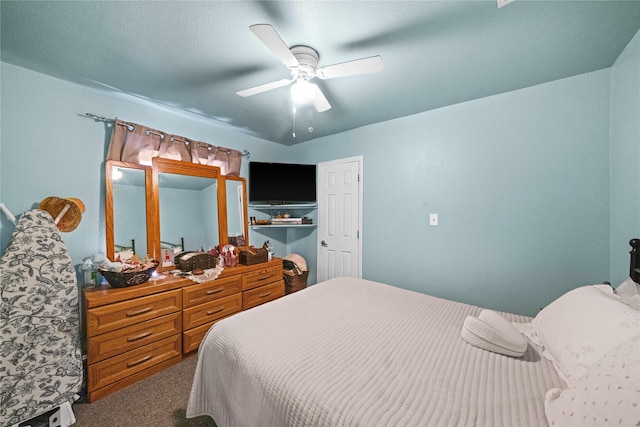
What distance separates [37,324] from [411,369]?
219 cm

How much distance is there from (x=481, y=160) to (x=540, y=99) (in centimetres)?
61

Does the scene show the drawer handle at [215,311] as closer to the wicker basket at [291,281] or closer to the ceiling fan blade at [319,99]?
the wicker basket at [291,281]

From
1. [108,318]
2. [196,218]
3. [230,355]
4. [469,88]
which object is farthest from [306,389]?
[469,88]

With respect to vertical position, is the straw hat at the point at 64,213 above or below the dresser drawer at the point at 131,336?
above

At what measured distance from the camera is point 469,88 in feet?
6.43

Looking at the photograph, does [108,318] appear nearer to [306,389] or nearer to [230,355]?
[230,355]

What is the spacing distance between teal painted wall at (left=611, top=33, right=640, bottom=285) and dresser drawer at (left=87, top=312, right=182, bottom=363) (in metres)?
3.37

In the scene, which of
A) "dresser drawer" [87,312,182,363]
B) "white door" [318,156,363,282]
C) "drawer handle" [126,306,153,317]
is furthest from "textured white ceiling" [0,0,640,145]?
"dresser drawer" [87,312,182,363]

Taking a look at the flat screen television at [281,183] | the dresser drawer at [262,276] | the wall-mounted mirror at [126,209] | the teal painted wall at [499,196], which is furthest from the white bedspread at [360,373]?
the flat screen television at [281,183]

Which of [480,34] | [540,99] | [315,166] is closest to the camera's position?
[480,34]

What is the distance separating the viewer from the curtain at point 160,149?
2.05m

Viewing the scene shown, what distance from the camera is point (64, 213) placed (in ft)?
5.66

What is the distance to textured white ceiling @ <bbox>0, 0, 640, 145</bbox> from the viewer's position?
3.90 ft

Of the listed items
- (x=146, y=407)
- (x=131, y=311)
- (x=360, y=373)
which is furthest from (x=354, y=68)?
(x=146, y=407)
